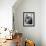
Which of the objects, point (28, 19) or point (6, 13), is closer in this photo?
point (6, 13)

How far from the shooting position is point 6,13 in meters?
4.34

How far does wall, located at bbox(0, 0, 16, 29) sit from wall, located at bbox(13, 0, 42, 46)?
1.04m

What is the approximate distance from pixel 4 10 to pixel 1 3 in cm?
28

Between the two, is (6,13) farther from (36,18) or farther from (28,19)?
(36,18)

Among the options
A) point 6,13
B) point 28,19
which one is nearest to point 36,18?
point 28,19

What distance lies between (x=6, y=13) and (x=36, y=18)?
166 cm

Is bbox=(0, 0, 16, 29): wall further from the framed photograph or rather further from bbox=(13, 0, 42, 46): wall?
the framed photograph

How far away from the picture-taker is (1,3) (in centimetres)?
429

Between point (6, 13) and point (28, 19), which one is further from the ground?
point (6, 13)

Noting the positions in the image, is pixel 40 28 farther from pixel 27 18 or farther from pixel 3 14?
pixel 3 14

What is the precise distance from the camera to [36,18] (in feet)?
17.8

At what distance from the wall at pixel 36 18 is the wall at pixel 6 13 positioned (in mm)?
1043

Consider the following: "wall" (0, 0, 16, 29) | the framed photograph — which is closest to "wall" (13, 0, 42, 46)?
the framed photograph

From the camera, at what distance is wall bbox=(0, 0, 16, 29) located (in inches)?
169
